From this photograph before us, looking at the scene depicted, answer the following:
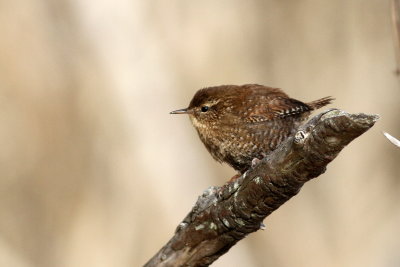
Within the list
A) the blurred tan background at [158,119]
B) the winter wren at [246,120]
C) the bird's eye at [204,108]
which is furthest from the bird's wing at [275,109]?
the blurred tan background at [158,119]

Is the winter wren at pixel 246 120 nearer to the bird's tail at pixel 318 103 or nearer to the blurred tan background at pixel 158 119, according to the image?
the bird's tail at pixel 318 103

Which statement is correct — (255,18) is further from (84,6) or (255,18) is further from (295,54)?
(84,6)

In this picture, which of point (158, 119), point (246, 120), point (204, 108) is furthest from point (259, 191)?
point (158, 119)

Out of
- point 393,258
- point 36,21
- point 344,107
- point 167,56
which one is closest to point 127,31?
point 167,56

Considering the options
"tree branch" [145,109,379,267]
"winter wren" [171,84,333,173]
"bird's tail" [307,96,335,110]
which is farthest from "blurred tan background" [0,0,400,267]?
"tree branch" [145,109,379,267]

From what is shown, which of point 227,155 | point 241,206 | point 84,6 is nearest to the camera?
point 241,206

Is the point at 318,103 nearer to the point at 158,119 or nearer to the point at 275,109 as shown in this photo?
the point at 275,109
